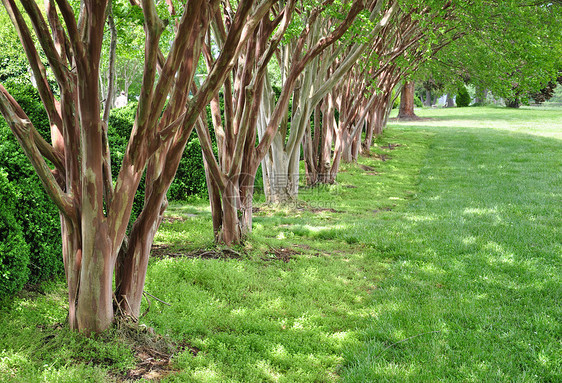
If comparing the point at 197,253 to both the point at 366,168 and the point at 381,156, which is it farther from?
the point at 381,156

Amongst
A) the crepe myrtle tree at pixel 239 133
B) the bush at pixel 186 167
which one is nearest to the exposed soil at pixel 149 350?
the crepe myrtle tree at pixel 239 133

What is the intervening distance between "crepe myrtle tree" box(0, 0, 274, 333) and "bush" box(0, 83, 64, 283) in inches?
43.4

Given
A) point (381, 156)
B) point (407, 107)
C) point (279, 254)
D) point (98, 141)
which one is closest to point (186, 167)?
point (279, 254)

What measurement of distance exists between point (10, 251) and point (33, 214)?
2.13 ft

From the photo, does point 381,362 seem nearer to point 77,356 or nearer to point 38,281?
point 77,356

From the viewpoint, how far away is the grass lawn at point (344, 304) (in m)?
3.29

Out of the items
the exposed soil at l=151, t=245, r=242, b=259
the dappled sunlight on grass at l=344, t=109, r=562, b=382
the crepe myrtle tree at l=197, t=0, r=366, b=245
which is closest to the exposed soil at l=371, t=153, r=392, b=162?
the dappled sunlight on grass at l=344, t=109, r=562, b=382

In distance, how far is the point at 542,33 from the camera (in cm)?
872

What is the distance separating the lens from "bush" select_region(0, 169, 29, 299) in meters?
3.89

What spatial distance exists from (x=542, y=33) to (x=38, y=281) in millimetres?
9674

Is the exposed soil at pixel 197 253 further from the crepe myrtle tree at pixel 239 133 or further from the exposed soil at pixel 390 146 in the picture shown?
the exposed soil at pixel 390 146

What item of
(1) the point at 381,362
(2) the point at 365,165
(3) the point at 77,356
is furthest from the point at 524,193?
(3) the point at 77,356

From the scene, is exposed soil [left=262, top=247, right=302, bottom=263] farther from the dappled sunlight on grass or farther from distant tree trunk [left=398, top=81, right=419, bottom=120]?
distant tree trunk [left=398, top=81, right=419, bottom=120]

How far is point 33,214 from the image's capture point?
449 centimetres
